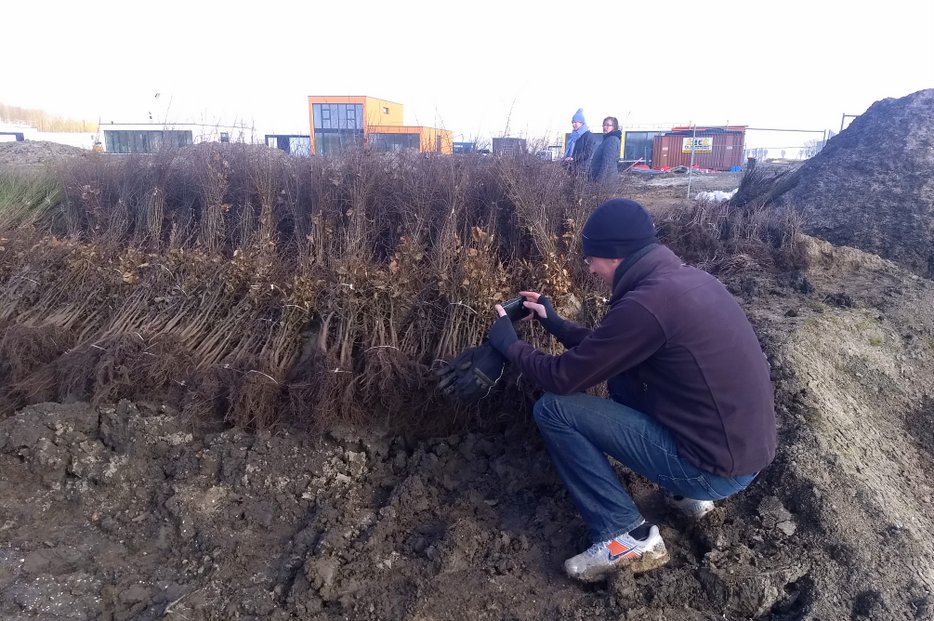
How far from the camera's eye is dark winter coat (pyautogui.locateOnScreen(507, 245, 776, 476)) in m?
2.82

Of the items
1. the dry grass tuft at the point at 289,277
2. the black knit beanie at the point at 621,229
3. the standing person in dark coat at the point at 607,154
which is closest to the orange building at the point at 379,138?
the dry grass tuft at the point at 289,277

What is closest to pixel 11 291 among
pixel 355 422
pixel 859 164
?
pixel 355 422

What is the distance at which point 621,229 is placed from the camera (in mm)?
3088

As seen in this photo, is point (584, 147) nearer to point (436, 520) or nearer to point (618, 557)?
point (436, 520)

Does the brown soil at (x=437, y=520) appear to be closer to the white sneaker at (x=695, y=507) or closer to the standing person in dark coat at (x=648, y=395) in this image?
the white sneaker at (x=695, y=507)

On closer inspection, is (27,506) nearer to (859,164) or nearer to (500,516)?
(500,516)

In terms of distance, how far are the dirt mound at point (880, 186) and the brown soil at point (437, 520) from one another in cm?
271

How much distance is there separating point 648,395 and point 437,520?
148cm

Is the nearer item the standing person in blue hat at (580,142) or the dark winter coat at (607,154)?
the dark winter coat at (607,154)

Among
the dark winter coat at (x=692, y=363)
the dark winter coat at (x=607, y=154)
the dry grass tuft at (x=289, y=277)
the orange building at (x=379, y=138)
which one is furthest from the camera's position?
the dark winter coat at (x=607, y=154)

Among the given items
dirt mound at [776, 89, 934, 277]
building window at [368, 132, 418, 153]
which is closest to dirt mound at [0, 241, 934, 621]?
dirt mound at [776, 89, 934, 277]

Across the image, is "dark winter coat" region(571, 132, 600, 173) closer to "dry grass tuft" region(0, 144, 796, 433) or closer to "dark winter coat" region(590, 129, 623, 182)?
"dark winter coat" region(590, 129, 623, 182)

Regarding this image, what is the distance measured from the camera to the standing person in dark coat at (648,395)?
9.34ft

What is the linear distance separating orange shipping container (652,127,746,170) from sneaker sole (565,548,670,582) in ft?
70.6
